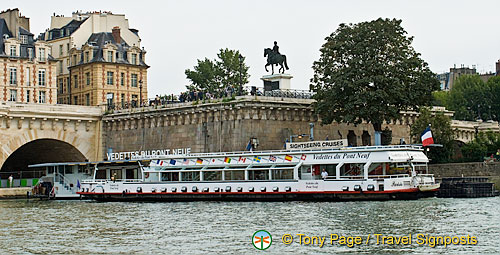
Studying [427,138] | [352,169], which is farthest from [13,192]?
[427,138]

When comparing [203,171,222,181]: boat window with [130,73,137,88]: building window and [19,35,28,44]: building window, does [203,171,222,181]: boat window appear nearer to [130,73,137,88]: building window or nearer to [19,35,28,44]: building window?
[19,35,28,44]: building window

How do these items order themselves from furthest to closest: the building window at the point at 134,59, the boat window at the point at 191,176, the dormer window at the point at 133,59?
the building window at the point at 134,59 → the dormer window at the point at 133,59 → the boat window at the point at 191,176

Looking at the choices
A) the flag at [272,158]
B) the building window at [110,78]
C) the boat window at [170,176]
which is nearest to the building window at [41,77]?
the building window at [110,78]

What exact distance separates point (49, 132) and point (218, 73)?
92.7 feet

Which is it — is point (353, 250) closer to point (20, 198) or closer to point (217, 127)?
point (217, 127)

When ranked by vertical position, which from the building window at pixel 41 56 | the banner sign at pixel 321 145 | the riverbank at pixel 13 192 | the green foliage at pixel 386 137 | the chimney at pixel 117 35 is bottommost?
the riverbank at pixel 13 192

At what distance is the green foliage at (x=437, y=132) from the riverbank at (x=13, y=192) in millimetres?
28248

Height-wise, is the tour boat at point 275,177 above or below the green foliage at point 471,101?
below

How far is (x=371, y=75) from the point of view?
60844 mm

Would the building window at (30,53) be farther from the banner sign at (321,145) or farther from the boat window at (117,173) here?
the banner sign at (321,145)

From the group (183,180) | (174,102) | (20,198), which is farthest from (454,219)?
(20,198)

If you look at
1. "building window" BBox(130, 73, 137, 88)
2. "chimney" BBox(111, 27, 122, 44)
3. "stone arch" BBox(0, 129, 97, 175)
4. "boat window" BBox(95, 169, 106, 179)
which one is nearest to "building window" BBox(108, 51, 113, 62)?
"chimney" BBox(111, 27, 122, 44)

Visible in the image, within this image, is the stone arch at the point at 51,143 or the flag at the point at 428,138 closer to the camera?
the flag at the point at 428,138

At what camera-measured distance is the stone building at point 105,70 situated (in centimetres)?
8881
